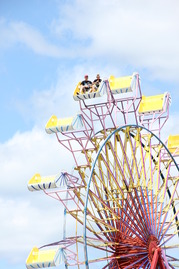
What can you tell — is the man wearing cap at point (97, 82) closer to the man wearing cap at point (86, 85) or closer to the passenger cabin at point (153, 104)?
the man wearing cap at point (86, 85)

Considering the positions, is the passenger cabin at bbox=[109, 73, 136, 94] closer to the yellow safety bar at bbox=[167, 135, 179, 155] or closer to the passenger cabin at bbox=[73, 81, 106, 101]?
the passenger cabin at bbox=[73, 81, 106, 101]

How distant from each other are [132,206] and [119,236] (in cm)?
167

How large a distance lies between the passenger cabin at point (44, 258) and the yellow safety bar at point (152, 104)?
8226 millimetres

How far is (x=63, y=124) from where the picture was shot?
34250 mm

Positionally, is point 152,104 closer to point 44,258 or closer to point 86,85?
point 86,85

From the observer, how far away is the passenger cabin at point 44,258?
3146 centimetres

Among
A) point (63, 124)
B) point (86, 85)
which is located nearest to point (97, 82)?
A: point (86, 85)

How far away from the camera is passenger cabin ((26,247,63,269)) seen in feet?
103

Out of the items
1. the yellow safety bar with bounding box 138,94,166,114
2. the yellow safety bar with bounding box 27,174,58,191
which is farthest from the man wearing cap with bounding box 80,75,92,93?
the yellow safety bar with bounding box 27,174,58,191

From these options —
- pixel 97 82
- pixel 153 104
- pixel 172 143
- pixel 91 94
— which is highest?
pixel 153 104

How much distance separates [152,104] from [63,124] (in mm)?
5080

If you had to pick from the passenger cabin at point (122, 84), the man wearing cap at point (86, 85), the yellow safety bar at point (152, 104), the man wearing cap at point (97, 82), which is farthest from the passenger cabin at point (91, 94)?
the yellow safety bar at point (152, 104)

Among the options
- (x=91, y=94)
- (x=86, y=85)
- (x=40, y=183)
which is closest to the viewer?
(x=91, y=94)

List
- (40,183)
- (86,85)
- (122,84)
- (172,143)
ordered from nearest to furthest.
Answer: (40,183), (86,85), (122,84), (172,143)
